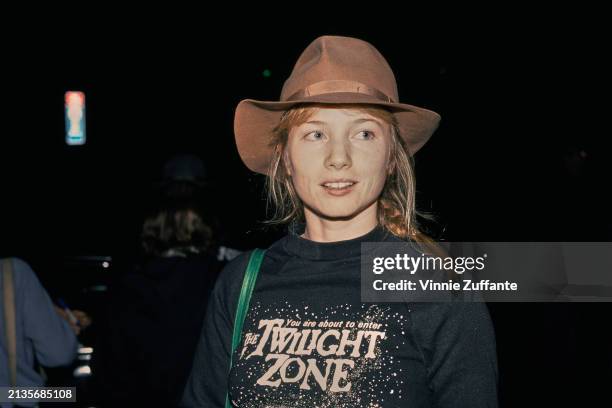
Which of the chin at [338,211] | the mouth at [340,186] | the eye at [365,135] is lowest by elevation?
the chin at [338,211]

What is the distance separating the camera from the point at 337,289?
1.89m

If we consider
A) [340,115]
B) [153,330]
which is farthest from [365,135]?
[153,330]

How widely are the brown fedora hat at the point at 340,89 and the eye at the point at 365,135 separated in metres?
0.09

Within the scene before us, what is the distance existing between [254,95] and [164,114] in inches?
120

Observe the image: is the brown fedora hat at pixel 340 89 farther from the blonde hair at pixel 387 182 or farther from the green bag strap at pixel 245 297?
the green bag strap at pixel 245 297

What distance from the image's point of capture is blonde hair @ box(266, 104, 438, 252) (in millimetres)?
2010

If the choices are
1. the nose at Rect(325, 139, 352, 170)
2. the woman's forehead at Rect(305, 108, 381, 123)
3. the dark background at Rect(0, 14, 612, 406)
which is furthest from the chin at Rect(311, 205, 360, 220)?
the dark background at Rect(0, 14, 612, 406)

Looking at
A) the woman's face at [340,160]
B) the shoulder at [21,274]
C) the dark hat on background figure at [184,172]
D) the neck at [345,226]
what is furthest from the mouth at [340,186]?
the shoulder at [21,274]

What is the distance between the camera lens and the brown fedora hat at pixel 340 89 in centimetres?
196

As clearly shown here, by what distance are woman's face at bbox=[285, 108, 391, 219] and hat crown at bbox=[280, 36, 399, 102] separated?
0.11 m

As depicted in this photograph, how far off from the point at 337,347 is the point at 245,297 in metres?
0.35

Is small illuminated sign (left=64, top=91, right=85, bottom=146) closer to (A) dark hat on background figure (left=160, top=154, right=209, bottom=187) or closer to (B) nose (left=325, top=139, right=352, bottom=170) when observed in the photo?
(A) dark hat on background figure (left=160, top=154, right=209, bottom=187)

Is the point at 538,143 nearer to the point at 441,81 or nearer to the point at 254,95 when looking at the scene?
the point at 441,81

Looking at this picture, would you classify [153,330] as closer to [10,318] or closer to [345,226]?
[10,318]
